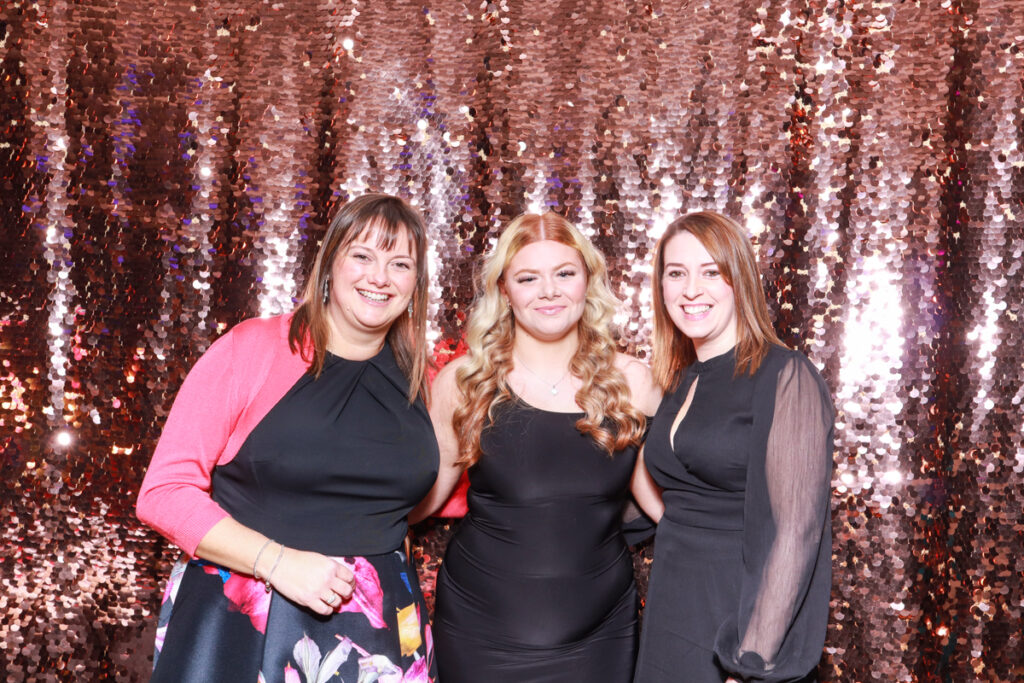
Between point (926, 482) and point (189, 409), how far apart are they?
1.84m

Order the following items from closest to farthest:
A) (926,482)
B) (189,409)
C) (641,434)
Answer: (189,409), (641,434), (926,482)

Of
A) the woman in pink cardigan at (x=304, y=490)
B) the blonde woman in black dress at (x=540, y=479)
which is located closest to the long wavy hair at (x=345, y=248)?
the woman in pink cardigan at (x=304, y=490)

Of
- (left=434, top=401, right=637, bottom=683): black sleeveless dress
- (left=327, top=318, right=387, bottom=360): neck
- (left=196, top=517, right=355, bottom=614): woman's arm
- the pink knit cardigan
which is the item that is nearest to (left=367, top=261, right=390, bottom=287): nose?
(left=327, top=318, right=387, bottom=360): neck

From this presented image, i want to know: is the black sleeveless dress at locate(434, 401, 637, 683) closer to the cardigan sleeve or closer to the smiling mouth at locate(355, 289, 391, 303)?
the smiling mouth at locate(355, 289, 391, 303)

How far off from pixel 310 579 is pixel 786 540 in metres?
0.92

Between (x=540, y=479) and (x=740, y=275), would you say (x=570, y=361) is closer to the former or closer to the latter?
(x=540, y=479)

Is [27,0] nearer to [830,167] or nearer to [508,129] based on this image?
[508,129]

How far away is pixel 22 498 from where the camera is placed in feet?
6.27

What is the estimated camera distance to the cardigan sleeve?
1.36 meters

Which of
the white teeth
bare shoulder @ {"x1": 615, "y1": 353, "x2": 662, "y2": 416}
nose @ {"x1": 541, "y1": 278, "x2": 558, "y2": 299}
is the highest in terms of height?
nose @ {"x1": 541, "y1": 278, "x2": 558, "y2": 299}

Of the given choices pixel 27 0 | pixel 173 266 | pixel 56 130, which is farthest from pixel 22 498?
pixel 27 0

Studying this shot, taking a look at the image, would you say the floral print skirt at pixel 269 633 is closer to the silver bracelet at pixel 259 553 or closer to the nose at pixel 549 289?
the silver bracelet at pixel 259 553

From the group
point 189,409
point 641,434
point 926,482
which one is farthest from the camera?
point 926,482

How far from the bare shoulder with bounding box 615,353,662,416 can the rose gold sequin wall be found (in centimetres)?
17
